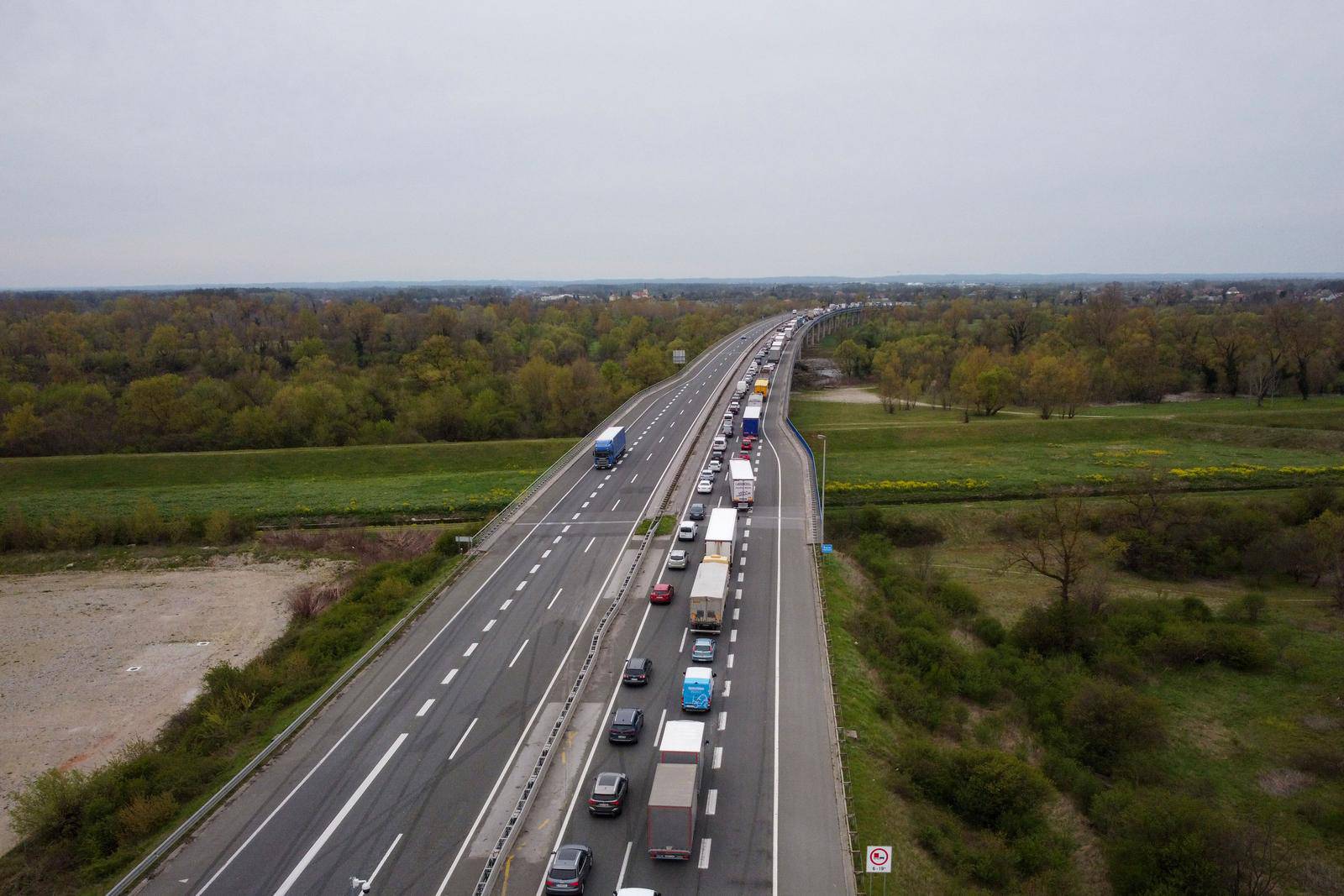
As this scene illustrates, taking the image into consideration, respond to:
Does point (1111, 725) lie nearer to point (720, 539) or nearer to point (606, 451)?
point (720, 539)

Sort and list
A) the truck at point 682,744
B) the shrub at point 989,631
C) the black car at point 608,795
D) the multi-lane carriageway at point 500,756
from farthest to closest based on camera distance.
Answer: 1. the shrub at point 989,631
2. the truck at point 682,744
3. the black car at point 608,795
4. the multi-lane carriageway at point 500,756

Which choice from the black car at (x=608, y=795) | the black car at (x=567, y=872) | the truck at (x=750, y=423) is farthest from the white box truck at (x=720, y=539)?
the truck at (x=750, y=423)

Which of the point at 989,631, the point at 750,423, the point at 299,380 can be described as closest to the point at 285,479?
the point at 299,380

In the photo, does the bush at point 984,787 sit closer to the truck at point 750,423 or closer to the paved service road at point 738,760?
the paved service road at point 738,760

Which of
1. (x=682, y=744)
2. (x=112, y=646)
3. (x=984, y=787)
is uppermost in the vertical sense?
(x=682, y=744)

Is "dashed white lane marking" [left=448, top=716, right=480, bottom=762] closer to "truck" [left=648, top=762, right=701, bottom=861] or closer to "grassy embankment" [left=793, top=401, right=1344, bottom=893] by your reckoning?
"truck" [left=648, top=762, right=701, bottom=861]
